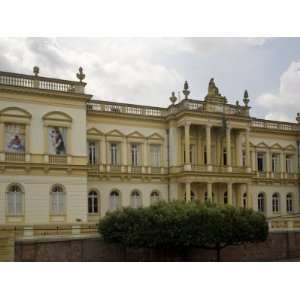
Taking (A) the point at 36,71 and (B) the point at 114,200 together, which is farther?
(B) the point at 114,200

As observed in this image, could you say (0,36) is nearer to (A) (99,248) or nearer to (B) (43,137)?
(B) (43,137)

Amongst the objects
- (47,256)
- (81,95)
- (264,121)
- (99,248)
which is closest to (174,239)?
(99,248)

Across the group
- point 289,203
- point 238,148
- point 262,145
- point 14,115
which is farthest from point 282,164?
point 14,115

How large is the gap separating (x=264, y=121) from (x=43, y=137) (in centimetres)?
1464

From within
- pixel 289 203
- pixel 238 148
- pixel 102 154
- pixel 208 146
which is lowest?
pixel 289 203

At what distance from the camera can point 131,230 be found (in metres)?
15.2

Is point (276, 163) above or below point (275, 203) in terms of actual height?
above

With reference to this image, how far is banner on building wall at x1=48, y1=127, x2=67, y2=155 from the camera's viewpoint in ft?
65.7

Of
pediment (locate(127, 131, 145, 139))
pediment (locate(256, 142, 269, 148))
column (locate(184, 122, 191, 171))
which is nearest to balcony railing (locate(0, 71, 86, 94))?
pediment (locate(127, 131, 145, 139))

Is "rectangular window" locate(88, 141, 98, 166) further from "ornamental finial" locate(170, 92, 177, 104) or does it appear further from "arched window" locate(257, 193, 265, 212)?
"arched window" locate(257, 193, 265, 212)

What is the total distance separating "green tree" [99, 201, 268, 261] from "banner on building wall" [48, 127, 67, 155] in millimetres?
5526

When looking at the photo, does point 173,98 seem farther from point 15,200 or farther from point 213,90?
point 15,200

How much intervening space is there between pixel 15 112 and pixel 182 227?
9.23 meters

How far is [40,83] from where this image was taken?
65.1ft
